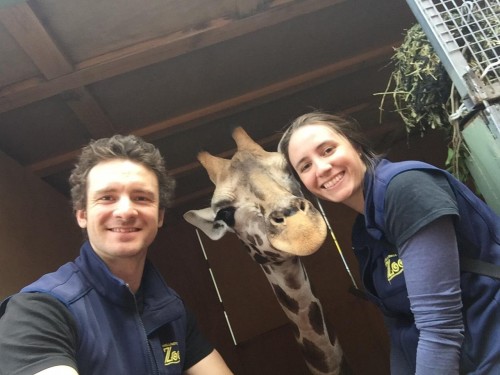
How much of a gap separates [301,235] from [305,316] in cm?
72

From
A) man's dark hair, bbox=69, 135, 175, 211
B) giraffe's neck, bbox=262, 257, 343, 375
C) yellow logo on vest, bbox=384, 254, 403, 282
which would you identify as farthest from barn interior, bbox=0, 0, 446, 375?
yellow logo on vest, bbox=384, 254, 403, 282

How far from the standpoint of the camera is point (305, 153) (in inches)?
65.5

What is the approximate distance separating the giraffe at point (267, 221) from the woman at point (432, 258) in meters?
0.58

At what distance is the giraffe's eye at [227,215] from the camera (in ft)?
7.60

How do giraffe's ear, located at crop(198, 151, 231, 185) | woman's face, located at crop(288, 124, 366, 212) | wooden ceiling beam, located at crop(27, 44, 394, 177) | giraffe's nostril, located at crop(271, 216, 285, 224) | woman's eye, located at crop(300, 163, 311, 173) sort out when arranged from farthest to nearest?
wooden ceiling beam, located at crop(27, 44, 394, 177)
giraffe's ear, located at crop(198, 151, 231, 185)
giraffe's nostril, located at crop(271, 216, 285, 224)
woman's eye, located at crop(300, 163, 311, 173)
woman's face, located at crop(288, 124, 366, 212)

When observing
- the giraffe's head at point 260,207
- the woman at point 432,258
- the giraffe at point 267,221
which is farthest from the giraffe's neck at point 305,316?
the woman at point 432,258

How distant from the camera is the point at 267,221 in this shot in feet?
6.71

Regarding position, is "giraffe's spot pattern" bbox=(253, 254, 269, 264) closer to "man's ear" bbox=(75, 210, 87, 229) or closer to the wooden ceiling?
"man's ear" bbox=(75, 210, 87, 229)

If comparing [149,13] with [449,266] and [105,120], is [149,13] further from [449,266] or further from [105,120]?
[449,266]

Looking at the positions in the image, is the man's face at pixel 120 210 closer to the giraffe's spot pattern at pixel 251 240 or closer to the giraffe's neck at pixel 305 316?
the giraffe's spot pattern at pixel 251 240

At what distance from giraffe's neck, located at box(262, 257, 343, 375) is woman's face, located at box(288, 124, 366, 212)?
82 cm

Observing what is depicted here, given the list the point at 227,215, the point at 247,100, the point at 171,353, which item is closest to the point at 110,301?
the point at 171,353

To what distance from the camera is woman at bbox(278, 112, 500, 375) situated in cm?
124

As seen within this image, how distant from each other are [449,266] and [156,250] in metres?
3.63
